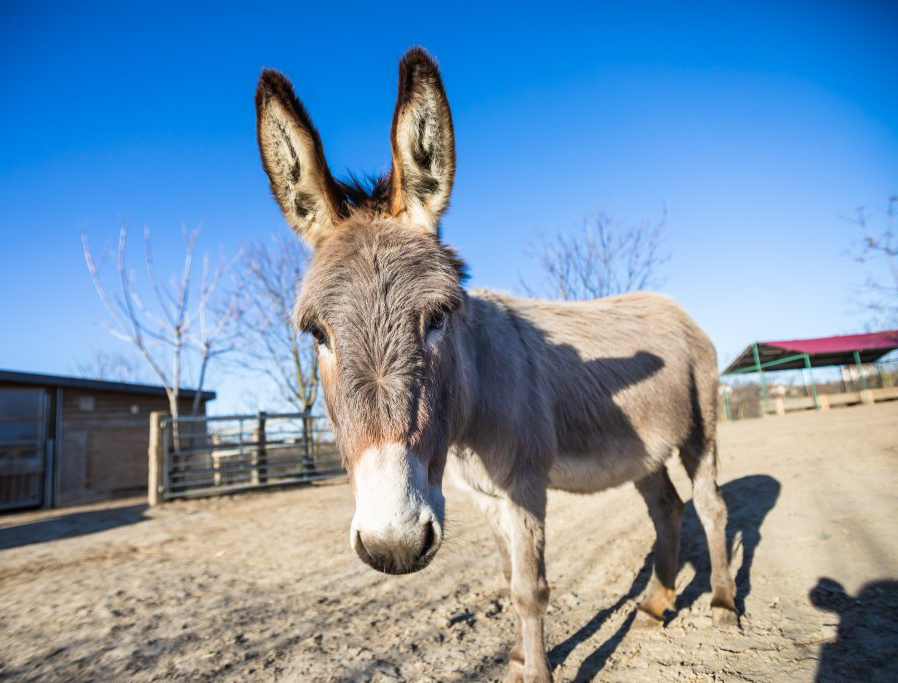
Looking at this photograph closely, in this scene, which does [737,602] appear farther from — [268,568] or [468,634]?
[268,568]

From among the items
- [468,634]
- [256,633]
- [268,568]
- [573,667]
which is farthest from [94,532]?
[573,667]

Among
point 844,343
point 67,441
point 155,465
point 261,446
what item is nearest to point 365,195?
point 155,465

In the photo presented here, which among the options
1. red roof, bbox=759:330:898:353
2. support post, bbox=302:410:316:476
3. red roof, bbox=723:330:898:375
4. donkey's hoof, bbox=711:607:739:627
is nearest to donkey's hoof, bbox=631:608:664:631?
donkey's hoof, bbox=711:607:739:627

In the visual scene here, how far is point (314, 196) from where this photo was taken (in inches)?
97.2

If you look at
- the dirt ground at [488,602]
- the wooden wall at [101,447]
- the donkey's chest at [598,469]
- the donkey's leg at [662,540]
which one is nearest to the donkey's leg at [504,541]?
the dirt ground at [488,602]

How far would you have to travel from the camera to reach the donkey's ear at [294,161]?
230cm

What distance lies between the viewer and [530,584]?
8.55 feet

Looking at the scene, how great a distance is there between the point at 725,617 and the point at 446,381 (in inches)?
124

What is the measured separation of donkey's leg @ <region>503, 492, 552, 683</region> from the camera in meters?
2.60

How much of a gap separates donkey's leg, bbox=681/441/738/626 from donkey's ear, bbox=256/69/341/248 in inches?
152

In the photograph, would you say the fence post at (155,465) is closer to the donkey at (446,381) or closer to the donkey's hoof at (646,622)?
the donkey at (446,381)

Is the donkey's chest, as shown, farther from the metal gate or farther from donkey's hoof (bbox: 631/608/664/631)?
the metal gate

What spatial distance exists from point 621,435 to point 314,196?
2937mm

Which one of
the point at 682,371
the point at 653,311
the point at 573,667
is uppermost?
the point at 653,311
